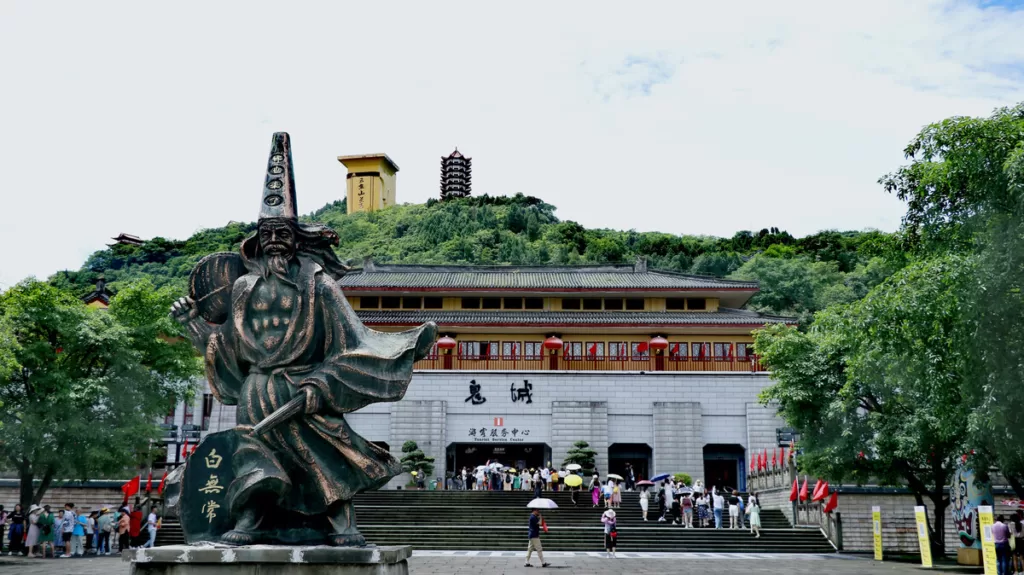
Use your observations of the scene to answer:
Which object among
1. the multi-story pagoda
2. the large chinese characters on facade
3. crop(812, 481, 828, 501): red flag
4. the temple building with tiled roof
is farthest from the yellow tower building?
the large chinese characters on facade

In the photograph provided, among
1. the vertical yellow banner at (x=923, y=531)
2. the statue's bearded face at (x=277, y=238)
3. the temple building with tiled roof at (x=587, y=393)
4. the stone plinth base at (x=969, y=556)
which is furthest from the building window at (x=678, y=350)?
the statue's bearded face at (x=277, y=238)

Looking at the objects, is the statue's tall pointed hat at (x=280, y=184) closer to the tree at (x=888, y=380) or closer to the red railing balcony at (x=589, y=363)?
the tree at (x=888, y=380)

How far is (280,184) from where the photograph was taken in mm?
10281

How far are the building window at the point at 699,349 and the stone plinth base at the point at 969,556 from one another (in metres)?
22.2

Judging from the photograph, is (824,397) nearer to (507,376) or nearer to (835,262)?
(507,376)

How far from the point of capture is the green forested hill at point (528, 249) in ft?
199

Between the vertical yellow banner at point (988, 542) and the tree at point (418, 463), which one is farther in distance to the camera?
the tree at point (418, 463)

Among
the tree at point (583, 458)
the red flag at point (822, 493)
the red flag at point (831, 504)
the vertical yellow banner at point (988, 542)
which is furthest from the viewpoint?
the tree at point (583, 458)

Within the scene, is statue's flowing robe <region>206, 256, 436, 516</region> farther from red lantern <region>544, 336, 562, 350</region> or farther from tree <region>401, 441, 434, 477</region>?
red lantern <region>544, 336, 562, 350</region>

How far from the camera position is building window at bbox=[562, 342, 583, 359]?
42.4 m

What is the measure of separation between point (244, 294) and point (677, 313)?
35.3m

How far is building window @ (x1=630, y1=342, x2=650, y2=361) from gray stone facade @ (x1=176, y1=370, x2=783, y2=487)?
5.82ft

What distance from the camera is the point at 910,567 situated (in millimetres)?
20078

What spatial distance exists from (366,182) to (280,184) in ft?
314
